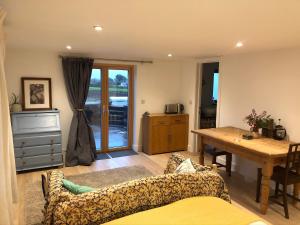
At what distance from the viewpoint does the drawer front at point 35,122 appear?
13.6 feet

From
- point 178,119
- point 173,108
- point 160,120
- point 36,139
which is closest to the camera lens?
point 36,139

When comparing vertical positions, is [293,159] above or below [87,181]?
above

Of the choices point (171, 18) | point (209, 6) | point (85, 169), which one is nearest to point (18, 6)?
point (171, 18)

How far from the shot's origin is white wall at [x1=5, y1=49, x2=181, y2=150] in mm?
4340

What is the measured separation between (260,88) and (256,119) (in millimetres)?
587

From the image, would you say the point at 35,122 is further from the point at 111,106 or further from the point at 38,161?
the point at 111,106

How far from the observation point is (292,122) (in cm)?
356

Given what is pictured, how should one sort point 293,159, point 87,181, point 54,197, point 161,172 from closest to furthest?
1. point 54,197
2. point 293,159
3. point 87,181
4. point 161,172

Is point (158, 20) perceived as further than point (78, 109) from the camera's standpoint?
No

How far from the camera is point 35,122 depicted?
14.1 feet

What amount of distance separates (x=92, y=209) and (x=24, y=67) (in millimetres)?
3550

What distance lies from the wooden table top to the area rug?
4.67ft

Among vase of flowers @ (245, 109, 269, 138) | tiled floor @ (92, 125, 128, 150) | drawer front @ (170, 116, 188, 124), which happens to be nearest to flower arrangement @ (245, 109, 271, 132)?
vase of flowers @ (245, 109, 269, 138)

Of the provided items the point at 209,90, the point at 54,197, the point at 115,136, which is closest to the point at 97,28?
the point at 54,197
